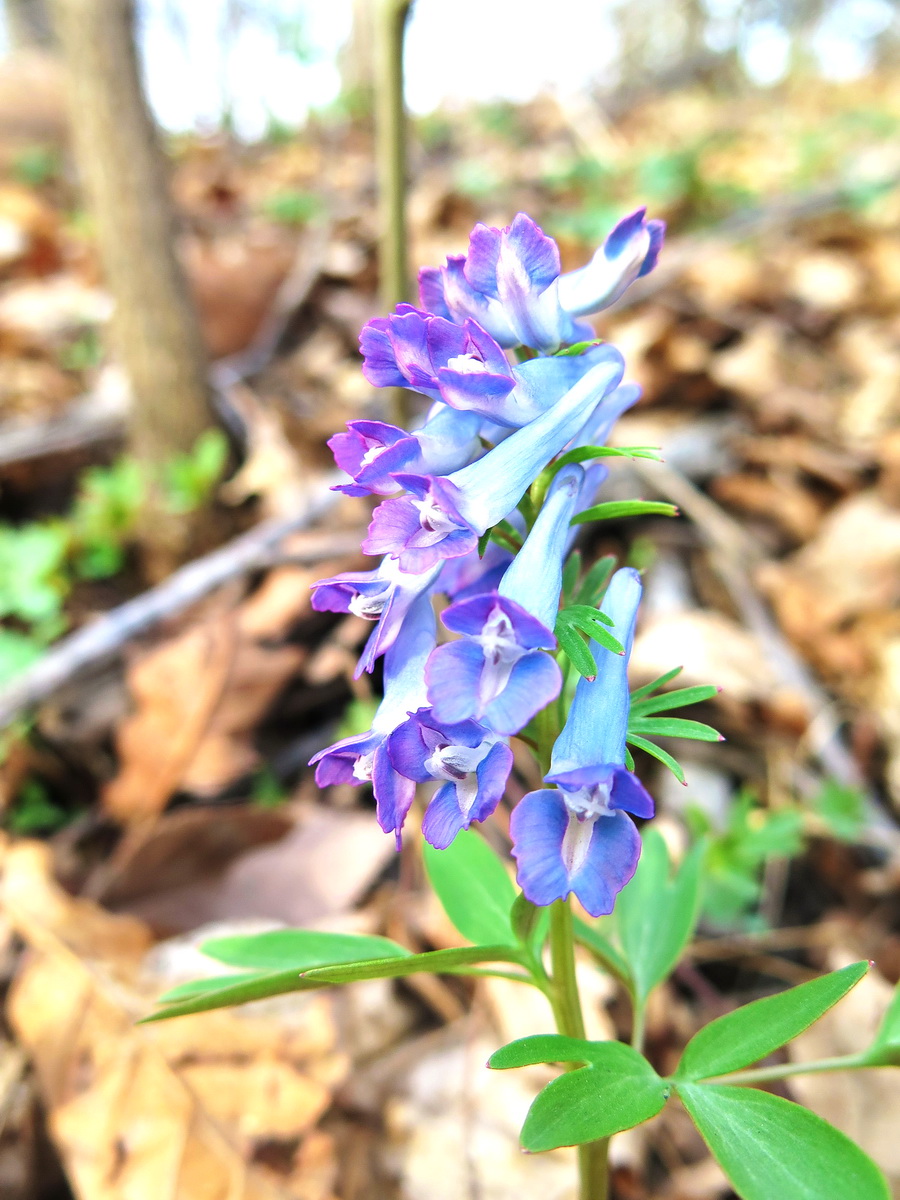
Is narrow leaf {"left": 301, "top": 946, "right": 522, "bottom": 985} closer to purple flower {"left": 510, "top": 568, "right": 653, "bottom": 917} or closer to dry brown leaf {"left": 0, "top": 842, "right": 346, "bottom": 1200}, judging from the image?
purple flower {"left": 510, "top": 568, "right": 653, "bottom": 917}

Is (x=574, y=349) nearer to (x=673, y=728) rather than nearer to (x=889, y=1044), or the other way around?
(x=673, y=728)

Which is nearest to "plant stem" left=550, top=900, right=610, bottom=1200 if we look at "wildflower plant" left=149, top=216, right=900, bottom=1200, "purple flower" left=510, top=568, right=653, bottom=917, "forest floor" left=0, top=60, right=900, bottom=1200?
"wildflower plant" left=149, top=216, right=900, bottom=1200

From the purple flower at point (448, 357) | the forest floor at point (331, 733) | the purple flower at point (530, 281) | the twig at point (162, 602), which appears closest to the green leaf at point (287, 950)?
the forest floor at point (331, 733)

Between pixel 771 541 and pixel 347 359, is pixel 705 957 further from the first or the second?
pixel 347 359

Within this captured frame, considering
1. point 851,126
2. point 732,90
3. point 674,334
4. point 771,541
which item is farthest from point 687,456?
point 732,90

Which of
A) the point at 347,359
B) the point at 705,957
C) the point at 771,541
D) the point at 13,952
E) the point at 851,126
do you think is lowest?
the point at 705,957

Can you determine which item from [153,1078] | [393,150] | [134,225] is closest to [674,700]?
[153,1078]
